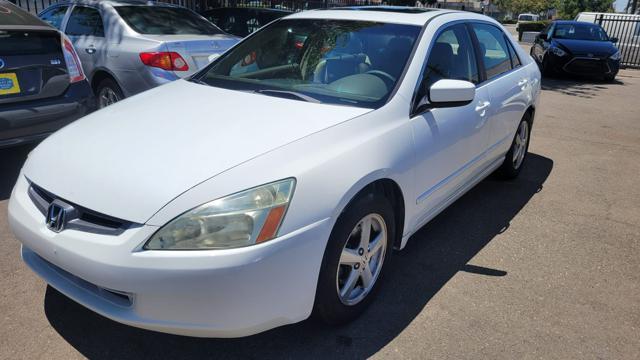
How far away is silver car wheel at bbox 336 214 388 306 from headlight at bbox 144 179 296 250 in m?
0.56

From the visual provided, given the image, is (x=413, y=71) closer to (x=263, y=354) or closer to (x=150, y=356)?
(x=263, y=354)

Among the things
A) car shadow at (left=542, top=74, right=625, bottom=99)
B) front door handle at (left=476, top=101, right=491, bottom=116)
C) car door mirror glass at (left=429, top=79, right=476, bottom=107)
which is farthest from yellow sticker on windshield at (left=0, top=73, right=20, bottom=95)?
car shadow at (left=542, top=74, right=625, bottom=99)

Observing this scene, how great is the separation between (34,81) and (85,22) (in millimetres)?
2556

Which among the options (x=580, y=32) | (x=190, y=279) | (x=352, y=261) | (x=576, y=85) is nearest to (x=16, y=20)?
(x=190, y=279)

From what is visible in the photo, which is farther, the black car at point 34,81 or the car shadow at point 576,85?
the car shadow at point 576,85

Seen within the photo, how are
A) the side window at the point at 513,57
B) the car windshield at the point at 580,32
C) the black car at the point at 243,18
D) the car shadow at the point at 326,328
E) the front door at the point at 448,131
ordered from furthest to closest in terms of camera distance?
the car windshield at the point at 580,32 < the black car at the point at 243,18 < the side window at the point at 513,57 < the front door at the point at 448,131 < the car shadow at the point at 326,328

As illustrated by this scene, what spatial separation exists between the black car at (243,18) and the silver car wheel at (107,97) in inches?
122

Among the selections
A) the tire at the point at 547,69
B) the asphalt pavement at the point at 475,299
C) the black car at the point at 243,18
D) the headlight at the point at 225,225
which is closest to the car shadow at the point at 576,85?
the tire at the point at 547,69

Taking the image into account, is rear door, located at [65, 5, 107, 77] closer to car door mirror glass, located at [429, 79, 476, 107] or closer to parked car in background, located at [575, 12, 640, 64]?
car door mirror glass, located at [429, 79, 476, 107]

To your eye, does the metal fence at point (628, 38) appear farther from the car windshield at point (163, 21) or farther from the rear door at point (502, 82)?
the car windshield at point (163, 21)

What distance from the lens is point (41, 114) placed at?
13.8 ft

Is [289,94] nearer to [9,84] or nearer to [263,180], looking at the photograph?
[263,180]

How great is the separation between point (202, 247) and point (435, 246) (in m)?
2.14

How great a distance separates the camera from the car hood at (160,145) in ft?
7.09
